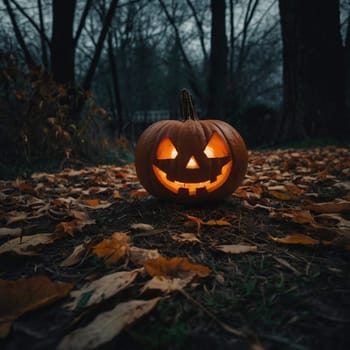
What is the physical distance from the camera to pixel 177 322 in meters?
0.65

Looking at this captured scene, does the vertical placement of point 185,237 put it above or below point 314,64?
below

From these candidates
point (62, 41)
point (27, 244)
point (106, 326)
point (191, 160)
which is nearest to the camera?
point (106, 326)

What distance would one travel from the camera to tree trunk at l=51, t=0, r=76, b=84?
14.5 feet

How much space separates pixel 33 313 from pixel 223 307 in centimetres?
51

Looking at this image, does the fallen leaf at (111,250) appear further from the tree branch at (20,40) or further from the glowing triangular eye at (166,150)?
the tree branch at (20,40)

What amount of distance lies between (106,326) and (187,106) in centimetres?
141

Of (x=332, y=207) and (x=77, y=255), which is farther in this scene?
(x=332, y=207)

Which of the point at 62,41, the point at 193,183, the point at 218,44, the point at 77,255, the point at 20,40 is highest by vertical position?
the point at 218,44

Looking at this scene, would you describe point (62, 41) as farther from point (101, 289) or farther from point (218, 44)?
point (101, 289)

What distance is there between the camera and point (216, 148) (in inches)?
62.8

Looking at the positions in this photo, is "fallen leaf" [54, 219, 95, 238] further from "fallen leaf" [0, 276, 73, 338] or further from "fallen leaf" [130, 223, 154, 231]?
"fallen leaf" [0, 276, 73, 338]

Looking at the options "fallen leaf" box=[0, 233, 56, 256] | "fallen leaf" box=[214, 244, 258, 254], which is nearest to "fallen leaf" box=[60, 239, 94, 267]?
"fallen leaf" box=[0, 233, 56, 256]

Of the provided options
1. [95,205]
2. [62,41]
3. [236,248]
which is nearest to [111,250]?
[236,248]

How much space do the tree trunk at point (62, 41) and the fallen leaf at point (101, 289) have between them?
14.3 feet
